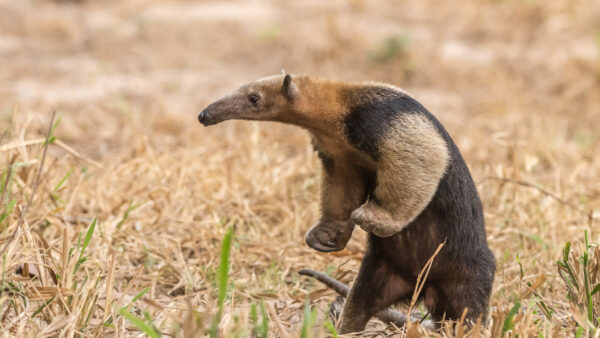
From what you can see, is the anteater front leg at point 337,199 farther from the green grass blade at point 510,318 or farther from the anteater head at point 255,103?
the green grass blade at point 510,318

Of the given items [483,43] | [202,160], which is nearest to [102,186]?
[202,160]

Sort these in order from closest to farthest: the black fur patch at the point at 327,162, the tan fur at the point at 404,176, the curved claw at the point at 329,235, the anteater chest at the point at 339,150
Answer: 1. the tan fur at the point at 404,176
2. the anteater chest at the point at 339,150
3. the black fur patch at the point at 327,162
4. the curved claw at the point at 329,235

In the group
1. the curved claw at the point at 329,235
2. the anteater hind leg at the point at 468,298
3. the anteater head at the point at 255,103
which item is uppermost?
the anteater head at the point at 255,103

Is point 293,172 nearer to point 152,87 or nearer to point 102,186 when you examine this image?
point 102,186

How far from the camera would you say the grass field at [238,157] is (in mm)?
2771

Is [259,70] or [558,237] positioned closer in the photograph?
[558,237]

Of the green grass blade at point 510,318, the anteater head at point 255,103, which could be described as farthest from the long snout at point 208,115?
the green grass blade at point 510,318

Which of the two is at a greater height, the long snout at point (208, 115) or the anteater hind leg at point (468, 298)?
the long snout at point (208, 115)

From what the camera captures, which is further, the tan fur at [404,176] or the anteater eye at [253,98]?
the anteater eye at [253,98]

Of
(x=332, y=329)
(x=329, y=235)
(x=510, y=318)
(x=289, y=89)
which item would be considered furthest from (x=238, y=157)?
(x=510, y=318)

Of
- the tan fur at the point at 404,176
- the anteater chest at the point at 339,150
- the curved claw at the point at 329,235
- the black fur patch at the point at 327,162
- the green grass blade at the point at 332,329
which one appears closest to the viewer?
the green grass blade at the point at 332,329

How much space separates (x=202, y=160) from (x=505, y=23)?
5.60 metres

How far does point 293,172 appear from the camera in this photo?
4.71 metres

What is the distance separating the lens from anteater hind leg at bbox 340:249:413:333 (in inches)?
115
